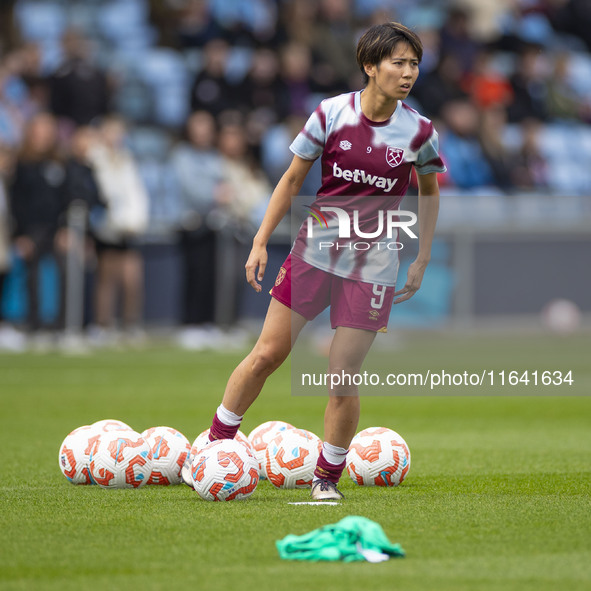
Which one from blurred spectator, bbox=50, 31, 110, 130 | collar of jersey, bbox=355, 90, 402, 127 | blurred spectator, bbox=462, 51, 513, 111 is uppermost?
blurred spectator, bbox=462, 51, 513, 111

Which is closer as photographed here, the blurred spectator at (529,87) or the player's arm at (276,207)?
the player's arm at (276,207)

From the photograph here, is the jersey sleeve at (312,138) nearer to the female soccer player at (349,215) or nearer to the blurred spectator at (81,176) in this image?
the female soccer player at (349,215)

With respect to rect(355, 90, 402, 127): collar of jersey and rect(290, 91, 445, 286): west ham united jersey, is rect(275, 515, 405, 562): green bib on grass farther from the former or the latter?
rect(355, 90, 402, 127): collar of jersey

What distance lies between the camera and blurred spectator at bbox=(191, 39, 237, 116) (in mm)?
18578

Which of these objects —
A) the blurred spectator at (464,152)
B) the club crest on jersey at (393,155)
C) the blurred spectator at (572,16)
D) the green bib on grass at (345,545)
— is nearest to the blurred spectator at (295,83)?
the blurred spectator at (464,152)

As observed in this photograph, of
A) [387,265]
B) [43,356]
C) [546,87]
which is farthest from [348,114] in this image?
→ [546,87]

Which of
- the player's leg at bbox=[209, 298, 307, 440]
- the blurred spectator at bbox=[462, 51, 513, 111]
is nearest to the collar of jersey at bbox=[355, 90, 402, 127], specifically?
the player's leg at bbox=[209, 298, 307, 440]

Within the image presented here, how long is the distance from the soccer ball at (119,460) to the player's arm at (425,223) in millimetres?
1589

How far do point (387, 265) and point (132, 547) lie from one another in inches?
78.0

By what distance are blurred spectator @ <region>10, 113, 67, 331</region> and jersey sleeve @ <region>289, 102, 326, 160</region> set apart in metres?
10.8

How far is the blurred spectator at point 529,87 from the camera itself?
884 inches

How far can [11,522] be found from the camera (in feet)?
16.7

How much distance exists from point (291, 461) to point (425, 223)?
147 centimetres

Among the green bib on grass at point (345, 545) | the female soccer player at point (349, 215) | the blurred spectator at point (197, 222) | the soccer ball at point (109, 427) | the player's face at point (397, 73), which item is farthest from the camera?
the blurred spectator at point (197, 222)
